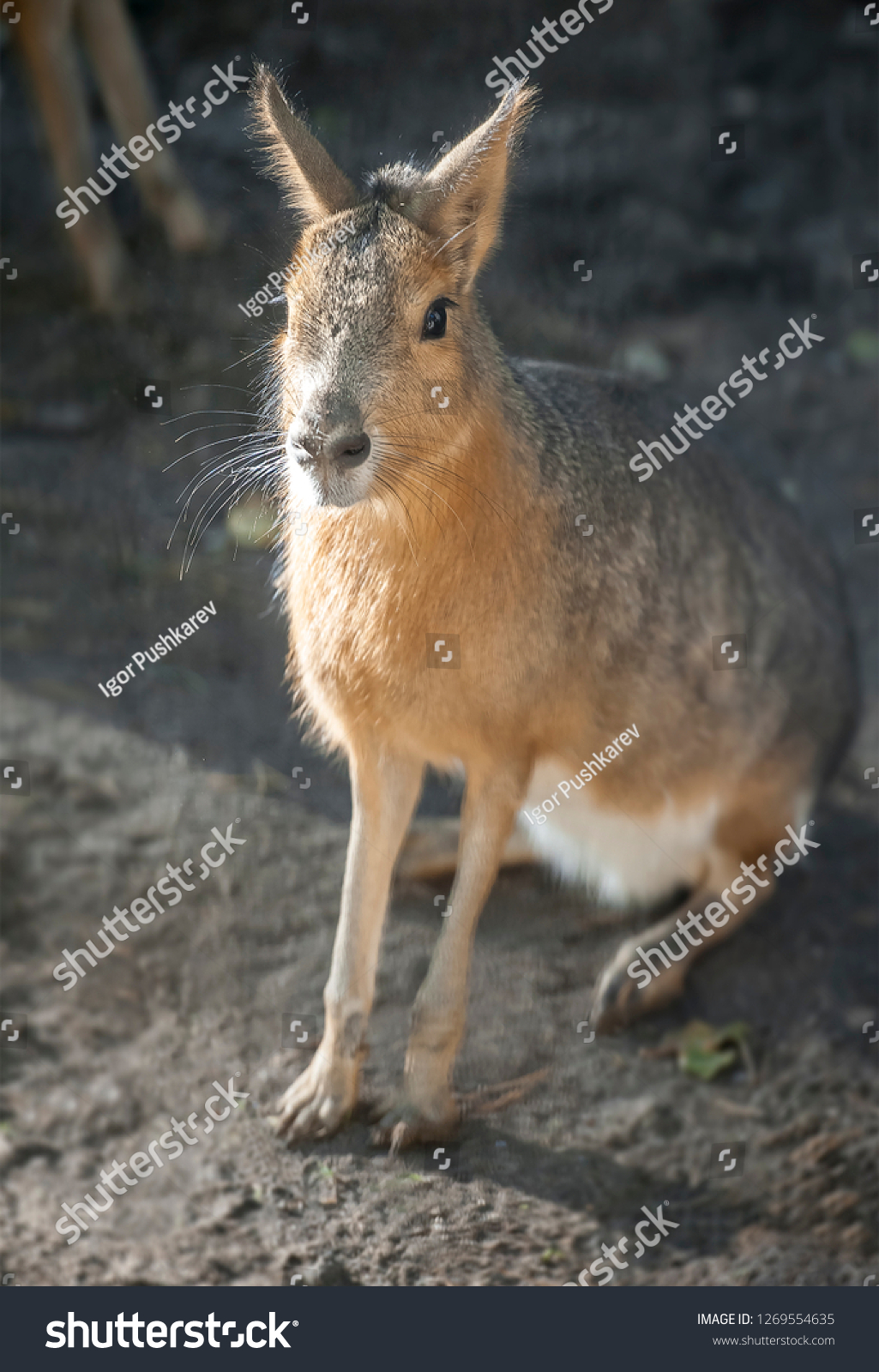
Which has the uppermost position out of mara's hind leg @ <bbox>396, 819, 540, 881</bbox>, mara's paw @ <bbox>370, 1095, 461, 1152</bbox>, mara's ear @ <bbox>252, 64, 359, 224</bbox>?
mara's ear @ <bbox>252, 64, 359, 224</bbox>

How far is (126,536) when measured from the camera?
2.28 m

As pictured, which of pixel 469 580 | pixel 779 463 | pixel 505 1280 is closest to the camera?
pixel 469 580

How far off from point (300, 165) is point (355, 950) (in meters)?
1.37

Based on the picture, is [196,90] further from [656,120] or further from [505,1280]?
[505,1280]

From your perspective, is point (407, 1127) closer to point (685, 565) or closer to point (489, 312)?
point (685, 565)

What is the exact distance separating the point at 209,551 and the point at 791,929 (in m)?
1.51

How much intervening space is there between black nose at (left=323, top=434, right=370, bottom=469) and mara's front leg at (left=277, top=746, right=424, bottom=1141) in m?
0.66

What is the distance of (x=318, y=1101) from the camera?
83.1 inches

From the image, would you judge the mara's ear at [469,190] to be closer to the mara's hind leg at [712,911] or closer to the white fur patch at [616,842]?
the white fur patch at [616,842]

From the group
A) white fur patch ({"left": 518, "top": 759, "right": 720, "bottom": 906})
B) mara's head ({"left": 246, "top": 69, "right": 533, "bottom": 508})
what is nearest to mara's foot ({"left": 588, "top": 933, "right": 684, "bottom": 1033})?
white fur patch ({"left": 518, "top": 759, "right": 720, "bottom": 906})

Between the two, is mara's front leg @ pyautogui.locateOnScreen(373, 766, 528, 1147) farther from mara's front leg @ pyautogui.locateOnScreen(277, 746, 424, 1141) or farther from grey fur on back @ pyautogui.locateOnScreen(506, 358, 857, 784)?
grey fur on back @ pyautogui.locateOnScreen(506, 358, 857, 784)

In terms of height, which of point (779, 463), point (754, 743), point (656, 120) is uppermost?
point (656, 120)

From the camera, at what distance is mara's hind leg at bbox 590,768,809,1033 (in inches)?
89.3
